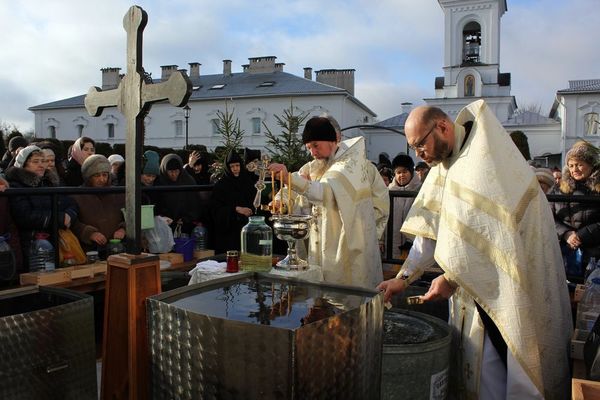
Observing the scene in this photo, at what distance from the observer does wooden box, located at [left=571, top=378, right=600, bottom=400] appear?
1685 mm

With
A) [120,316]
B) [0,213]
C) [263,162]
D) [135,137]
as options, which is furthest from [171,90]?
[0,213]

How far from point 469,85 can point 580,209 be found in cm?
3735

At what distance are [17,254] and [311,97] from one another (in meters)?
40.1

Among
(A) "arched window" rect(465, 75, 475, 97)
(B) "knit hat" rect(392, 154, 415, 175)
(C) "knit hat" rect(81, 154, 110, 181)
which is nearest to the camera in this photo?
(C) "knit hat" rect(81, 154, 110, 181)

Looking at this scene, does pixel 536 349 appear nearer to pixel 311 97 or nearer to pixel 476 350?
pixel 476 350

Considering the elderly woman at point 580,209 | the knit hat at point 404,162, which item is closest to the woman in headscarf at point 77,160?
the knit hat at point 404,162

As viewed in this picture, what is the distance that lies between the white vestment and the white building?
38.1m

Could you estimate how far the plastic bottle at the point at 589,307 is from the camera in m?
2.83

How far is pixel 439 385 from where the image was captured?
108 inches

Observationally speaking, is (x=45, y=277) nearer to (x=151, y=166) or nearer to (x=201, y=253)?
(x=201, y=253)

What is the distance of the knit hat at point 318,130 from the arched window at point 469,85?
38.0 m

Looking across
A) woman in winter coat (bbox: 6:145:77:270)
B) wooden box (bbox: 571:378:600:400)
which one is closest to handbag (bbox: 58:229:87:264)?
woman in winter coat (bbox: 6:145:77:270)

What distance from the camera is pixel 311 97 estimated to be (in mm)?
43125

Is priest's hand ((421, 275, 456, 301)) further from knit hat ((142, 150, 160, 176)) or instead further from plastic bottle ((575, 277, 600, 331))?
knit hat ((142, 150, 160, 176))
